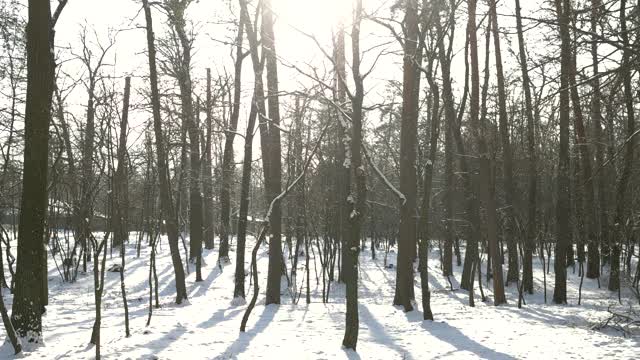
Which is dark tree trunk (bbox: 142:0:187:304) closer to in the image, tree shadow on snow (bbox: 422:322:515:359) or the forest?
the forest

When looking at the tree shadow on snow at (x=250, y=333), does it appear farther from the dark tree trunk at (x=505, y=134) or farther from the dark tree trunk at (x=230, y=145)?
the dark tree trunk at (x=505, y=134)

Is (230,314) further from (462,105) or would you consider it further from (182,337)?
(462,105)

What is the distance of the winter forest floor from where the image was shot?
27.8ft

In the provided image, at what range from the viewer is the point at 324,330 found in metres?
10.9

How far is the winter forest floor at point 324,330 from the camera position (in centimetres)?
847

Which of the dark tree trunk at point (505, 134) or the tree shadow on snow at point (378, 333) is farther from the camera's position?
the dark tree trunk at point (505, 134)

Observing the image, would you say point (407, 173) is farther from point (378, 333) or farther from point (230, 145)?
point (230, 145)

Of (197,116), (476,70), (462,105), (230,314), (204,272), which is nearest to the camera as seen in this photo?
(230,314)

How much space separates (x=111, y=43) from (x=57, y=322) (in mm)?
15365

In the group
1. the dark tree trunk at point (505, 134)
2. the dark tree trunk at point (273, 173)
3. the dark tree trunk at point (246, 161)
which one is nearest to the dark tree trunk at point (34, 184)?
the dark tree trunk at point (273, 173)

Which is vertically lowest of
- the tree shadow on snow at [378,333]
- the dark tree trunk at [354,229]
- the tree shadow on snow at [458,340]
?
the tree shadow on snow at [378,333]

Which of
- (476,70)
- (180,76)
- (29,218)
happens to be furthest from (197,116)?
(29,218)

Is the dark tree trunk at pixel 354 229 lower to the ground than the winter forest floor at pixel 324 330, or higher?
higher

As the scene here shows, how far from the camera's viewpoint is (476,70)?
15883 mm
